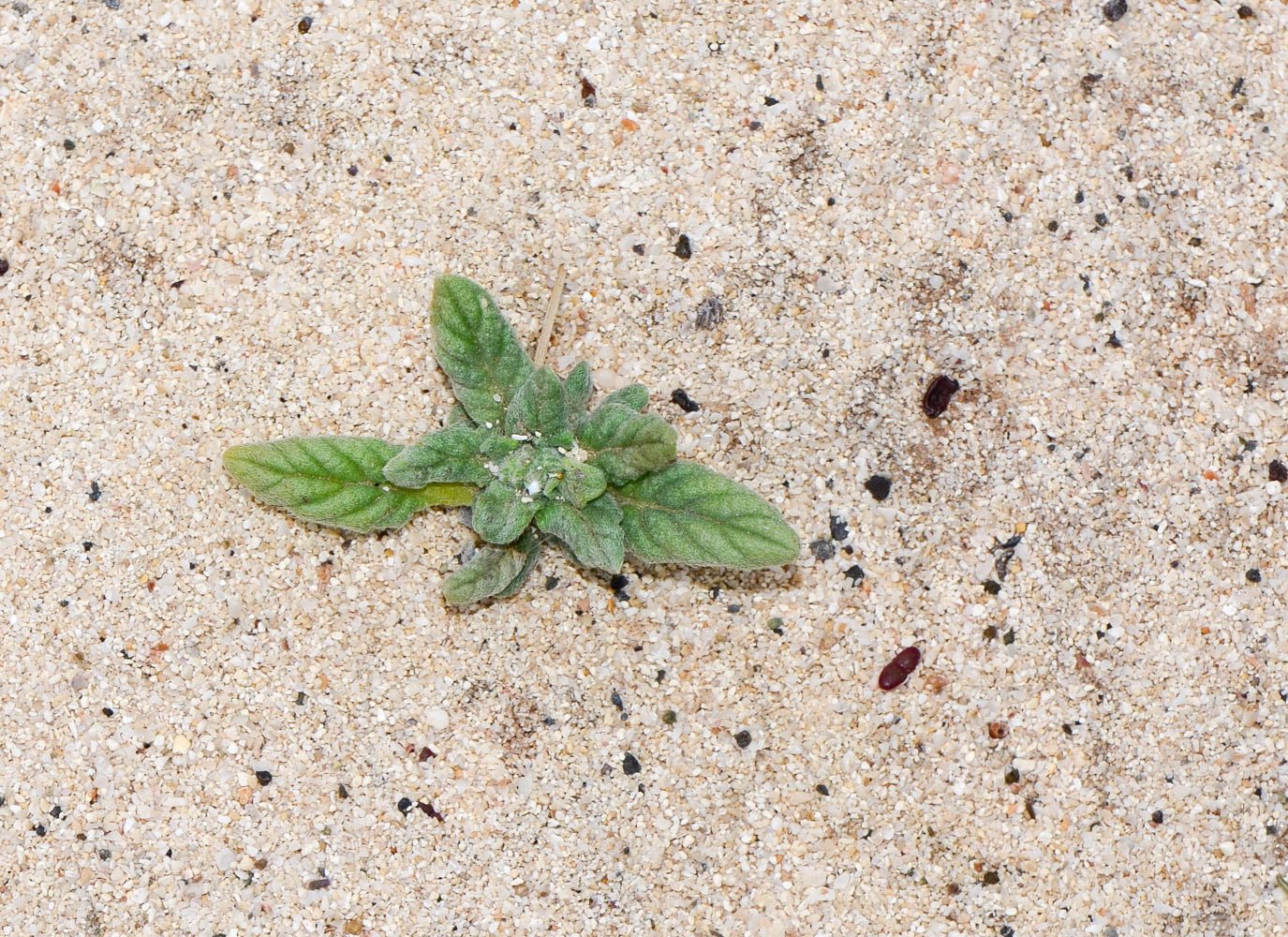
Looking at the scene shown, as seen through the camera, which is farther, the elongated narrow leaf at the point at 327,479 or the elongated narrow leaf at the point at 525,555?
the elongated narrow leaf at the point at 525,555

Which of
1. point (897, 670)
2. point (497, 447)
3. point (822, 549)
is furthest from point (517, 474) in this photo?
point (897, 670)

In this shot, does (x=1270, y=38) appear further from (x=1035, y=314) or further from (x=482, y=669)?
(x=482, y=669)

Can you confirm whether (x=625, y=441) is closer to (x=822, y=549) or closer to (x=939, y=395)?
(x=822, y=549)

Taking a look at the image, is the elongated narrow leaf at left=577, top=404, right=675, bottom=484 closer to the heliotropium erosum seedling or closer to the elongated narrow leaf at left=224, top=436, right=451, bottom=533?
the heliotropium erosum seedling

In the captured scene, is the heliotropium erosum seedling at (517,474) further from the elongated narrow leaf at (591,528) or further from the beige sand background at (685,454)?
the beige sand background at (685,454)

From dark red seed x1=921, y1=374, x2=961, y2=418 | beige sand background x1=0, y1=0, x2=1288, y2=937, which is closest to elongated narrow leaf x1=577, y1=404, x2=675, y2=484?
beige sand background x1=0, y1=0, x2=1288, y2=937

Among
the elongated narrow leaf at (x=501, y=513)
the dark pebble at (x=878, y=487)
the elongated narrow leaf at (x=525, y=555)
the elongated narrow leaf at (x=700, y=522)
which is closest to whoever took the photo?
the elongated narrow leaf at (x=700, y=522)

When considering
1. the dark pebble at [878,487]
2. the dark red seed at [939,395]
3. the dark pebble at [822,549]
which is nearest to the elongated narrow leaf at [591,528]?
the dark pebble at [822,549]
